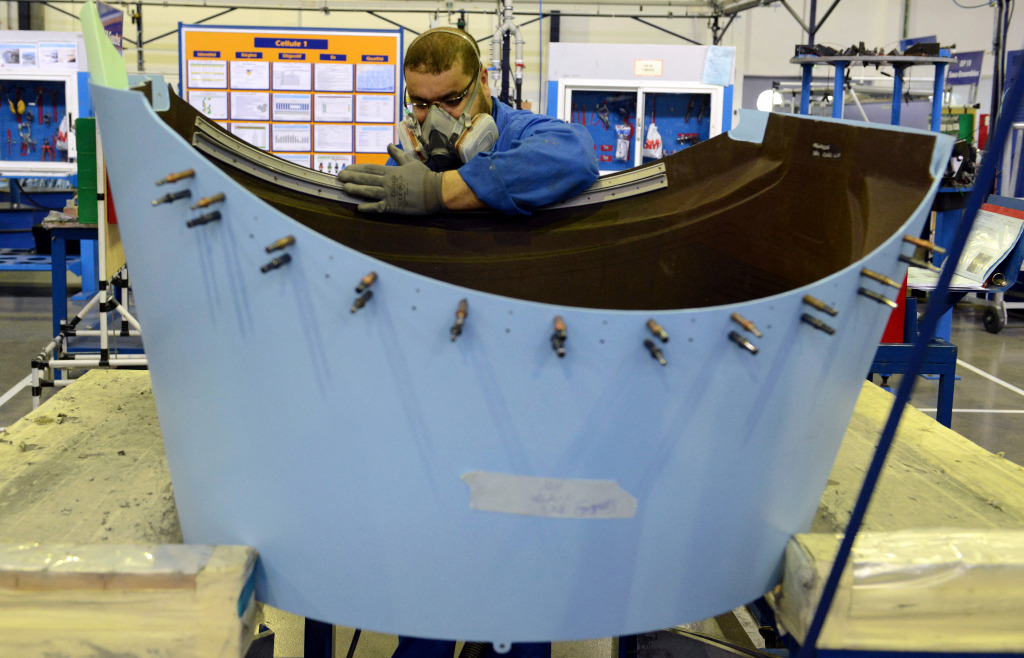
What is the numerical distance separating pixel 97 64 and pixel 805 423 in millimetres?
923

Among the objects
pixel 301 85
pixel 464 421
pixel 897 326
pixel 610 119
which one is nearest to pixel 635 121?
pixel 610 119

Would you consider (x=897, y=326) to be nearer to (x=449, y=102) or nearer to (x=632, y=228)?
(x=632, y=228)

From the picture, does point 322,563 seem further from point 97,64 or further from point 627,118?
point 627,118

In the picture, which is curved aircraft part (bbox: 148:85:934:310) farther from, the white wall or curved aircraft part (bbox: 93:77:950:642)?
the white wall

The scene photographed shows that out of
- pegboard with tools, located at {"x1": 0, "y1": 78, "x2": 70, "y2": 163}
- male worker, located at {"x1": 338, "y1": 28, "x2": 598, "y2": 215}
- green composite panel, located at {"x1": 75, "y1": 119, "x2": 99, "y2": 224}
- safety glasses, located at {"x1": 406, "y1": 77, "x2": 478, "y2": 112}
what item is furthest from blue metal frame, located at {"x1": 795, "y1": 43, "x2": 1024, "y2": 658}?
pegboard with tools, located at {"x1": 0, "y1": 78, "x2": 70, "y2": 163}

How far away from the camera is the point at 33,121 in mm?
6676

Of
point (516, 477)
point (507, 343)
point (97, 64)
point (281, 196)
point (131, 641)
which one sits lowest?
point (131, 641)

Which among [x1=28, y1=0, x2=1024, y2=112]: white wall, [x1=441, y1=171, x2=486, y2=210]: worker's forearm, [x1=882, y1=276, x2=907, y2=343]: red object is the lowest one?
[x1=882, y1=276, x2=907, y2=343]: red object

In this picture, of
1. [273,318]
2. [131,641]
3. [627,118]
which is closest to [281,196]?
[273,318]

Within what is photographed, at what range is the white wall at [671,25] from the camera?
915 cm

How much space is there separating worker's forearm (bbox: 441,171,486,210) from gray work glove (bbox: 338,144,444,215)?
0.04ft

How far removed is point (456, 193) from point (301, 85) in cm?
440

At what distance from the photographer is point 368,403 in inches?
36.1

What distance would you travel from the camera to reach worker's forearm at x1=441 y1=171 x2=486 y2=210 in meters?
1.49
